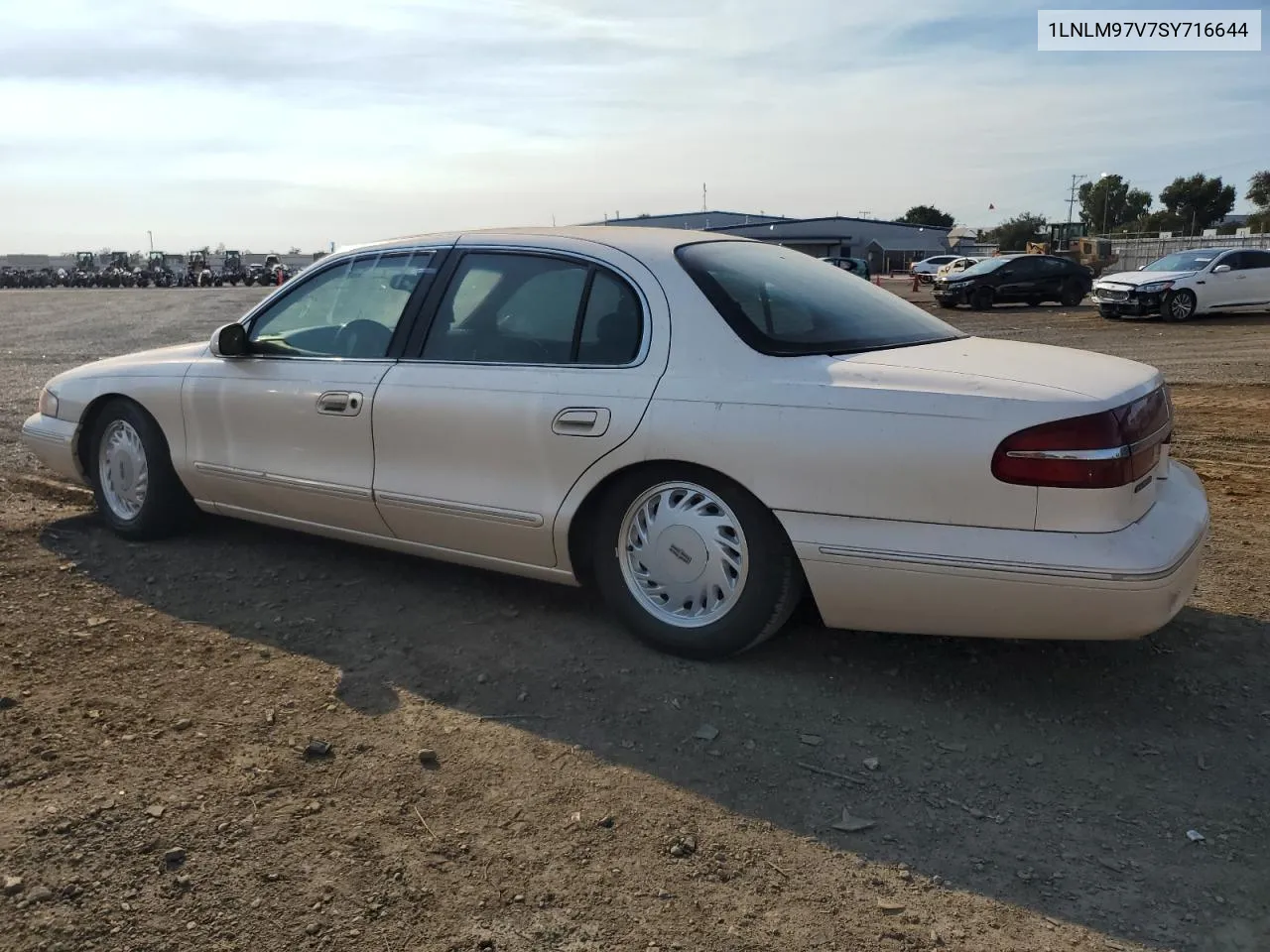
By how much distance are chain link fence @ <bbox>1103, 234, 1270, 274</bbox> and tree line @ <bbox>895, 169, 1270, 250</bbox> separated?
16055 millimetres

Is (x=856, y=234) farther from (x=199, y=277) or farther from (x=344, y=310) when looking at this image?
(x=344, y=310)

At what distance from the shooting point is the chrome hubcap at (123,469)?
4.95 m

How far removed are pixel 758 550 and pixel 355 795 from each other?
1374 mm

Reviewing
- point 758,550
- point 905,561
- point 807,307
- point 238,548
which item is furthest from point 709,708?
point 238,548

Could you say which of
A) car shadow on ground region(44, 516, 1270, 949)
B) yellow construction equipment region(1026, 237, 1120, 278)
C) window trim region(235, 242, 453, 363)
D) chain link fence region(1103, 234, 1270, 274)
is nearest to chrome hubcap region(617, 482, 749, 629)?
car shadow on ground region(44, 516, 1270, 949)

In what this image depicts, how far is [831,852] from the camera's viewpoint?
253 cm

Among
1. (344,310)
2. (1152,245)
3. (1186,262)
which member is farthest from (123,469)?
(1152,245)

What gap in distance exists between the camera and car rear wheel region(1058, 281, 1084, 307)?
25.7 meters

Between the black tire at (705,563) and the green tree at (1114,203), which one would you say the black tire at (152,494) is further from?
the green tree at (1114,203)

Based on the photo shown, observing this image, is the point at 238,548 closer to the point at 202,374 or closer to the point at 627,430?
the point at 202,374

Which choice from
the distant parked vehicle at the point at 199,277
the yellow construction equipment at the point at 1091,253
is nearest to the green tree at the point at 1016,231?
the yellow construction equipment at the point at 1091,253

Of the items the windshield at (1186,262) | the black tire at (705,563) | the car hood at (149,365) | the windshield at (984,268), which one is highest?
the windshield at (984,268)

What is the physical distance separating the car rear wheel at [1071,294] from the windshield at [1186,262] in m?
4.09

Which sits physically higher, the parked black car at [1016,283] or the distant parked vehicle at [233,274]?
the distant parked vehicle at [233,274]
